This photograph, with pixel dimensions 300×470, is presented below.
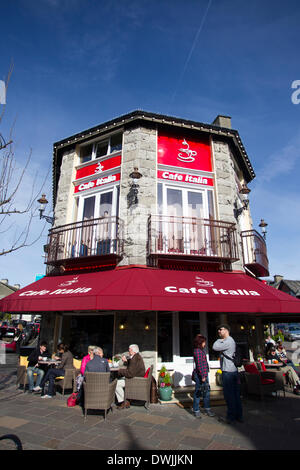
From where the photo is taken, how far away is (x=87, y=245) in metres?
9.59

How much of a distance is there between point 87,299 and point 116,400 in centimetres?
277

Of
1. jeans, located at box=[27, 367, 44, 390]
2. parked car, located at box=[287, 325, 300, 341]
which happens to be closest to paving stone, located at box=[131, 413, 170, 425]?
jeans, located at box=[27, 367, 44, 390]

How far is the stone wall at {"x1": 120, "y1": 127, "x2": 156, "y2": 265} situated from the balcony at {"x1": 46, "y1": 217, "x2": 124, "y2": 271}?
A: 0.34 meters

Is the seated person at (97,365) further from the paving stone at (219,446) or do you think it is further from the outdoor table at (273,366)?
the outdoor table at (273,366)

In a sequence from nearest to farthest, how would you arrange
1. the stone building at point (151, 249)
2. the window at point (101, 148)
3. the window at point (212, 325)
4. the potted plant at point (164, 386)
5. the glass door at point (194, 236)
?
1. the potted plant at point (164, 386)
2. the stone building at point (151, 249)
3. the window at point (212, 325)
4. the glass door at point (194, 236)
5. the window at point (101, 148)

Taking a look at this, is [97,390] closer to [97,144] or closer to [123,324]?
[123,324]

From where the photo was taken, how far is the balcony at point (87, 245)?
8.77 meters

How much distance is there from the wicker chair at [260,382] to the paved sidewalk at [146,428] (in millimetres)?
406

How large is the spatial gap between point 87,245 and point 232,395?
6428mm

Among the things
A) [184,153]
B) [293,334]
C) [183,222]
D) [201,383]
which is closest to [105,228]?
[183,222]

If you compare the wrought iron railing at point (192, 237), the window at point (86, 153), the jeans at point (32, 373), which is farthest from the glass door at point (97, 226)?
the jeans at point (32, 373)

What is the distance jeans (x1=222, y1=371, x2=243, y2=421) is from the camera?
5.34 metres

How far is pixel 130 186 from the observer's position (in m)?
9.52
